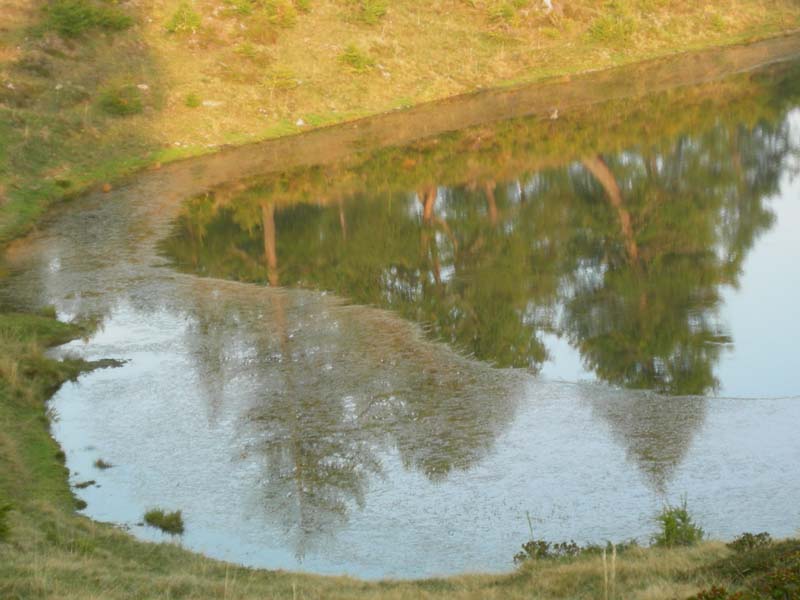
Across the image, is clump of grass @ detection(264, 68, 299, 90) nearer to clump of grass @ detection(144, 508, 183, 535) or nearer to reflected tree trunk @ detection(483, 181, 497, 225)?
reflected tree trunk @ detection(483, 181, 497, 225)

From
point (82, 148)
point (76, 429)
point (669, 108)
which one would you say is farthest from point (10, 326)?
point (669, 108)

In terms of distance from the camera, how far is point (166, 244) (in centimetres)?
4256

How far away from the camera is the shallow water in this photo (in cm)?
2078

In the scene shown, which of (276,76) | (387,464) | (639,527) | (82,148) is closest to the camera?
(639,527)

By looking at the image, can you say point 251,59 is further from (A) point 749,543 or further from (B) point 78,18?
(A) point 749,543

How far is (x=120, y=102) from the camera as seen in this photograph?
190ft

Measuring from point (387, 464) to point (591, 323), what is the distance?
Answer: 975cm

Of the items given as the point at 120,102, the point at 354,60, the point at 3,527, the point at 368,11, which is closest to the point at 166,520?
the point at 3,527

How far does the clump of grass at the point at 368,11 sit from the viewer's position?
7088cm

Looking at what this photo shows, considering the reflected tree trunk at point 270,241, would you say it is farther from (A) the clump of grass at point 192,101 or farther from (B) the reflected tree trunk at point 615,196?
(A) the clump of grass at point 192,101

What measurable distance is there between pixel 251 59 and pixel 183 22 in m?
4.99

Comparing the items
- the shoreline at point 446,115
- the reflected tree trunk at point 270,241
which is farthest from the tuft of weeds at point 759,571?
the shoreline at point 446,115

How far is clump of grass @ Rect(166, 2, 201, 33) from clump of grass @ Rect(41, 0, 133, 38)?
8.44 ft

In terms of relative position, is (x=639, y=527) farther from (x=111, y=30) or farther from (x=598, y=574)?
(x=111, y=30)
